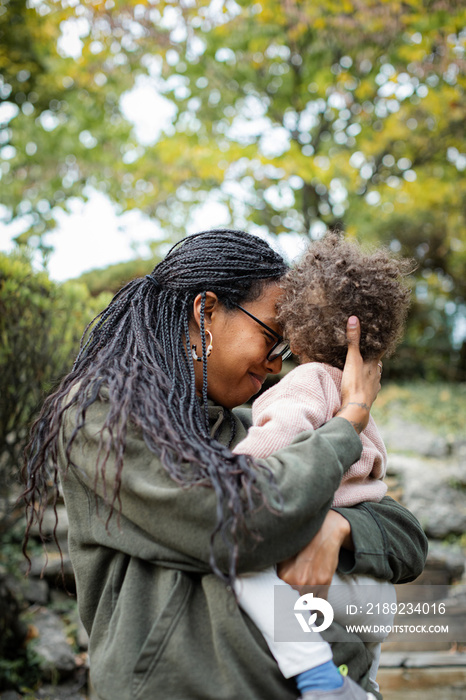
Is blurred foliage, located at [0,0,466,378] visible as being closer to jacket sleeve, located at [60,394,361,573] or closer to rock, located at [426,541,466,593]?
rock, located at [426,541,466,593]

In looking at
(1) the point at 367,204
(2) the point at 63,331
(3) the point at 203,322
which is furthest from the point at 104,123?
(3) the point at 203,322

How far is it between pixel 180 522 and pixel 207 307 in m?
0.83

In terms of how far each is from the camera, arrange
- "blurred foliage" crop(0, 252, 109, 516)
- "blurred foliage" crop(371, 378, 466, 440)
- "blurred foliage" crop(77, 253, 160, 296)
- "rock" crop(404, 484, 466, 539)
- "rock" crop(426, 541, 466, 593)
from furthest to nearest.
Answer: "blurred foliage" crop(77, 253, 160, 296)
"blurred foliage" crop(371, 378, 466, 440)
"rock" crop(404, 484, 466, 539)
"rock" crop(426, 541, 466, 593)
"blurred foliage" crop(0, 252, 109, 516)

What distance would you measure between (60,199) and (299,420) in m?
11.3

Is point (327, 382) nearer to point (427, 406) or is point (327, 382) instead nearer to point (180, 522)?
point (180, 522)

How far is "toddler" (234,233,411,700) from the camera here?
1.48 metres

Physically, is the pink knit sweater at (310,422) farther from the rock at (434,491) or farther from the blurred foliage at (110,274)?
the blurred foliage at (110,274)

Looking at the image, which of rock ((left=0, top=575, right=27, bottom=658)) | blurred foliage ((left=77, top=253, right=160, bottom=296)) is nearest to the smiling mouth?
rock ((left=0, top=575, right=27, bottom=658))

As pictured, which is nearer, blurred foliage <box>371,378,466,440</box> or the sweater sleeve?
the sweater sleeve

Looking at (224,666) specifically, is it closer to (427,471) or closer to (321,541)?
(321,541)

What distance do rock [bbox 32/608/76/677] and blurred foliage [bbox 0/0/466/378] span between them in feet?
17.4

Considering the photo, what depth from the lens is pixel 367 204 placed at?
33.1 feet

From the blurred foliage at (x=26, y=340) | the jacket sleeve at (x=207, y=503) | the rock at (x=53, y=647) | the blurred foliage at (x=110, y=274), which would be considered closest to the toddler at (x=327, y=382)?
the jacket sleeve at (x=207, y=503)

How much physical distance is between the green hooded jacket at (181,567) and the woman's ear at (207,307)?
53cm
